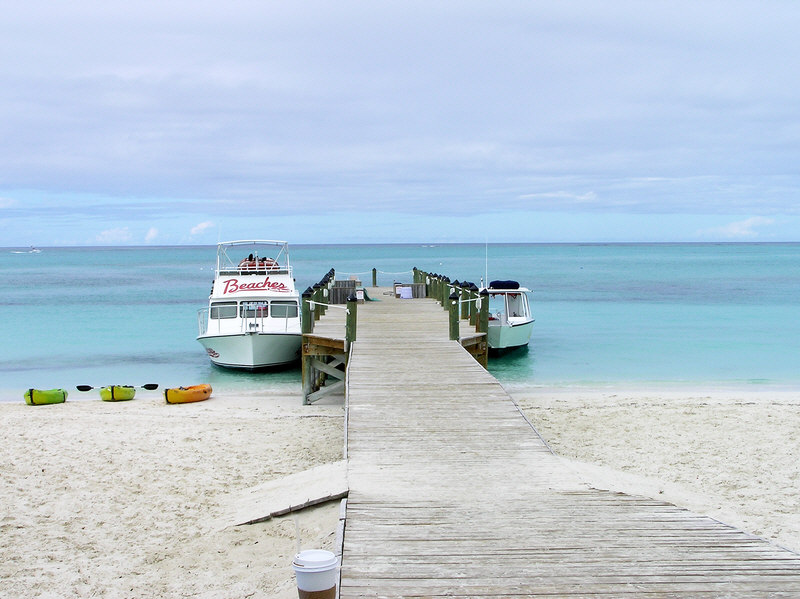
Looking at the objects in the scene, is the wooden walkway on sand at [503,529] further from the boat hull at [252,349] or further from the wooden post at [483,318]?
the boat hull at [252,349]

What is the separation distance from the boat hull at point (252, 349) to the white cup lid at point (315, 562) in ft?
53.2

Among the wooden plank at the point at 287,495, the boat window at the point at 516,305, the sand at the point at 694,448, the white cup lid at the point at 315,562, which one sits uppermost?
the boat window at the point at 516,305

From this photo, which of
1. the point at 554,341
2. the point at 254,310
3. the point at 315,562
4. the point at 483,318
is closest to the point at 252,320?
the point at 254,310

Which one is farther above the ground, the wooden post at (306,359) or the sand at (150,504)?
the wooden post at (306,359)

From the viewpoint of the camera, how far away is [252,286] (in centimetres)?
2312

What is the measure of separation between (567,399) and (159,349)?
668 inches

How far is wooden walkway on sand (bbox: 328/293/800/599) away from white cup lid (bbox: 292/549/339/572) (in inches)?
9.1

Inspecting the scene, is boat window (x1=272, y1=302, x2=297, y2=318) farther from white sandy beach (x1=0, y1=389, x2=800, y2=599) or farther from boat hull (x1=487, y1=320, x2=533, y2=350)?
boat hull (x1=487, y1=320, x2=533, y2=350)

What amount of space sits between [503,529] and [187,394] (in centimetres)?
1286

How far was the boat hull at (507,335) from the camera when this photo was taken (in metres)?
23.9

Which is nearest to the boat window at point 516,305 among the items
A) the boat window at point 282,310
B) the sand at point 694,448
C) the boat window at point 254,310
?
the sand at point 694,448

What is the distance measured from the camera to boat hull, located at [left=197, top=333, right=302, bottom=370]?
20859 millimetres

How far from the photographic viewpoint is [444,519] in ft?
20.4

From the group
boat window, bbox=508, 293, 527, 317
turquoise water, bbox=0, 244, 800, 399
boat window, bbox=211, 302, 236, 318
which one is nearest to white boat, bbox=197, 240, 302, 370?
boat window, bbox=211, 302, 236, 318
